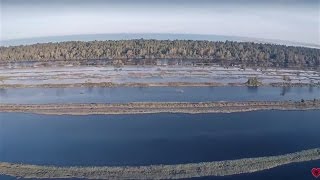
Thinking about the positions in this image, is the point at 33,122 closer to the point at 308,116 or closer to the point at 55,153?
the point at 55,153

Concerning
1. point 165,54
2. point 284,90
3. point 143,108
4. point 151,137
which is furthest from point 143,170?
point 165,54

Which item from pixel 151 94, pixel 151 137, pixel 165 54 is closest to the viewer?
pixel 151 137

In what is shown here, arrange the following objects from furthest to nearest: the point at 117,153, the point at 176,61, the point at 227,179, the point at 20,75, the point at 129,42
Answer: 1. the point at 129,42
2. the point at 176,61
3. the point at 20,75
4. the point at 117,153
5. the point at 227,179

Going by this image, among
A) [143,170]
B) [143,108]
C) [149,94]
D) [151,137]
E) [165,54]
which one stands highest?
[165,54]

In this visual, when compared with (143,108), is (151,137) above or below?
below

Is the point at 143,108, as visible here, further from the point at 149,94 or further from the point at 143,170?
the point at 143,170

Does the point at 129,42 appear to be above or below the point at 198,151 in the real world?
above

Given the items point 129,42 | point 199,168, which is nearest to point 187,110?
point 199,168

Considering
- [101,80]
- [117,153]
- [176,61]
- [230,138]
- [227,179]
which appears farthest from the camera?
[176,61]
